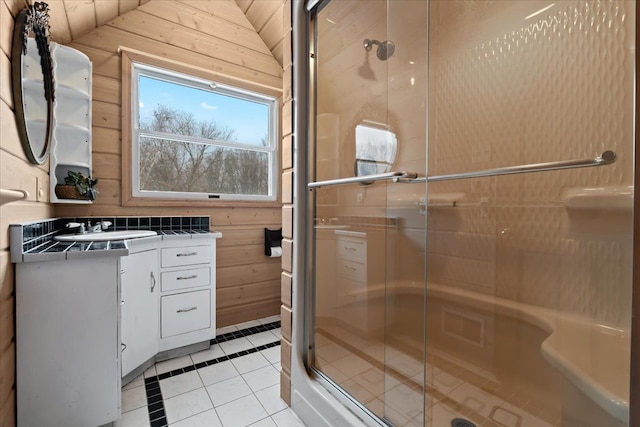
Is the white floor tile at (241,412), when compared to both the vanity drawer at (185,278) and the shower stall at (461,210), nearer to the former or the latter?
the shower stall at (461,210)

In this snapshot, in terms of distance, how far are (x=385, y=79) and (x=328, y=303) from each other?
1132 mm

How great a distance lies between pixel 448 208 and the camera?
1.37m

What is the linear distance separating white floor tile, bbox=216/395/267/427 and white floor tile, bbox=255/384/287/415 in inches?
1.1

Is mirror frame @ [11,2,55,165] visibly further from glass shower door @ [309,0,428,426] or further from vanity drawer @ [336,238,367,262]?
vanity drawer @ [336,238,367,262]

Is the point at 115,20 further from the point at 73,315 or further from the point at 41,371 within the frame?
the point at 41,371

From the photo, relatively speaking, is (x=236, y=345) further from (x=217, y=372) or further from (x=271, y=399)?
(x=271, y=399)

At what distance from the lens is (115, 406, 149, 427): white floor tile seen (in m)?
1.43

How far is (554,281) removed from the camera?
1135 millimetres

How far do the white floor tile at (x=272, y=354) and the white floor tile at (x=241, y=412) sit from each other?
43 cm

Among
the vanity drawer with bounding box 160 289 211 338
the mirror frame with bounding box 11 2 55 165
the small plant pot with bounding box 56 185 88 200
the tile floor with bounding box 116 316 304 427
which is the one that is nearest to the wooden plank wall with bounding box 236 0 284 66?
the mirror frame with bounding box 11 2 55 165

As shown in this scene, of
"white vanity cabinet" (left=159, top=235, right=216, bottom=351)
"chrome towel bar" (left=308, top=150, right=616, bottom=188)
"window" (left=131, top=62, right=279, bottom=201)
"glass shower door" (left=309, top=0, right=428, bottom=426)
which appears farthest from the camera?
"window" (left=131, top=62, right=279, bottom=201)

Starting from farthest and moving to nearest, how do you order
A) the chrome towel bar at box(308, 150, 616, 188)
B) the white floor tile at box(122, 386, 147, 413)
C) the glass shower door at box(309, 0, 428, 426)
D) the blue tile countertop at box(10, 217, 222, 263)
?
the white floor tile at box(122, 386, 147, 413) < the glass shower door at box(309, 0, 428, 426) < the blue tile countertop at box(10, 217, 222, 263) < the chrome towel bar at box(308, 150, 616, 188)

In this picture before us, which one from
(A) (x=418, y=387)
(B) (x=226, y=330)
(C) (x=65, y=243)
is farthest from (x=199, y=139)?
(A) (x=418, y=387)

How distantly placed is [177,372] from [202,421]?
1.79 ft
